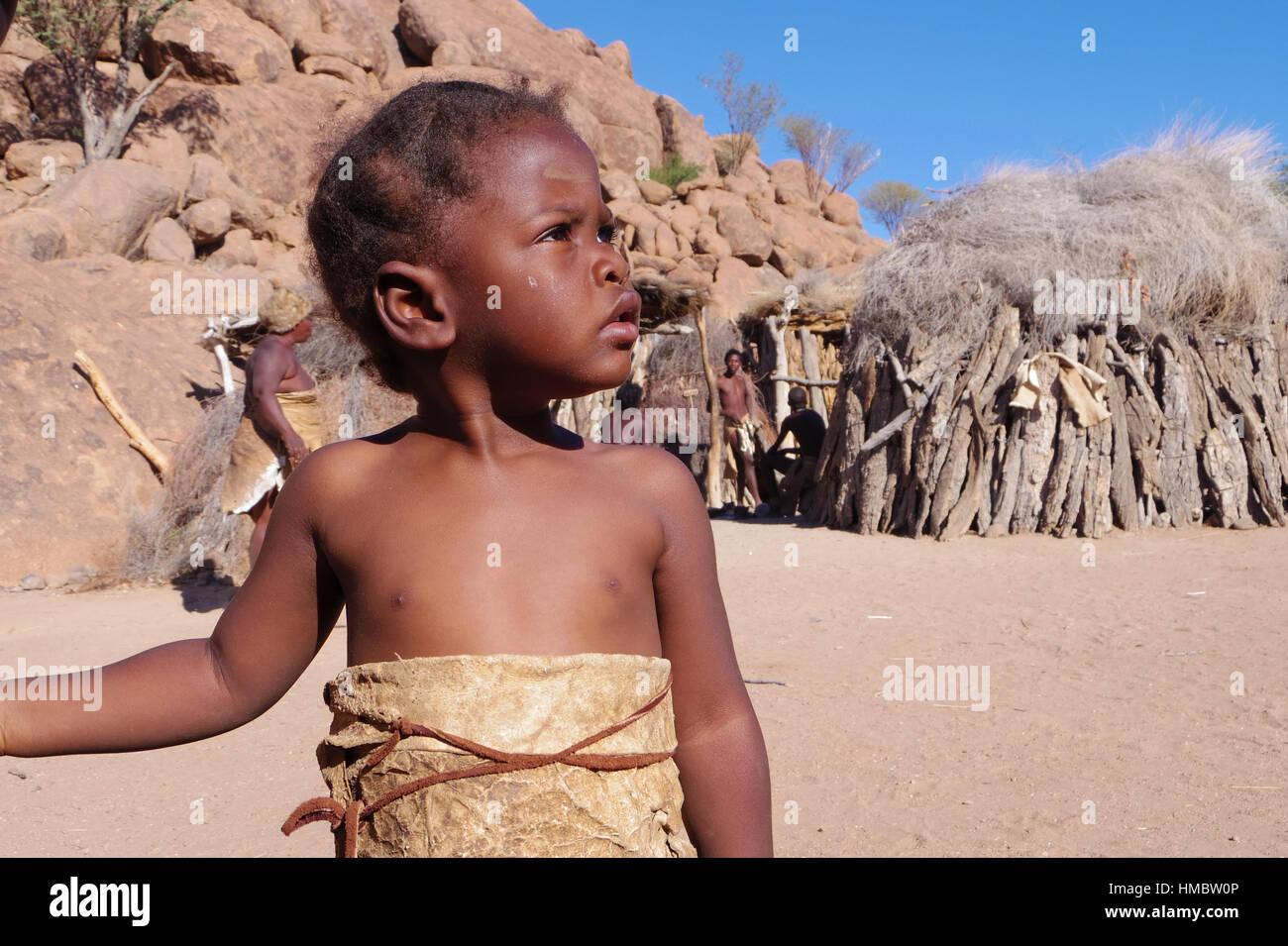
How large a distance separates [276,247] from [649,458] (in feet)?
71.6

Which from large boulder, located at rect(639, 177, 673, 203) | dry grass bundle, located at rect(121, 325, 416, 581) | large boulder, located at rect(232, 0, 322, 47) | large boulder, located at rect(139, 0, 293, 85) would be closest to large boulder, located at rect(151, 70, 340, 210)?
large boulder, located at rect(139, 0, 293, 85)

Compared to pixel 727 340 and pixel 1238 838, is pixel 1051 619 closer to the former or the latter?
pixel 1238 838

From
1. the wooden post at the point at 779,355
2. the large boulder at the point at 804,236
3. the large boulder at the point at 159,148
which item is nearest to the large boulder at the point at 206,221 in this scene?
the large boulder at the point at 159,148

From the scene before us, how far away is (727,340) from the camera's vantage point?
20.2 metres

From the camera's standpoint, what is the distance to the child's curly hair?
1266 millimetres

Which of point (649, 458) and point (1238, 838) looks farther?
point (1238, 838)

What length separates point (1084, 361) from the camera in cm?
960

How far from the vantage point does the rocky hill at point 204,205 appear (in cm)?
865

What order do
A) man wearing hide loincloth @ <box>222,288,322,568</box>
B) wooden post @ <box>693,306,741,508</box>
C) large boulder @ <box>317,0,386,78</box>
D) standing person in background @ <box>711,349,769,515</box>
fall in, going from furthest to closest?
large boulder @ <box>317,0,386,78</box>
standing person in background @ <box>711,349,769,515</box>
wooden post @ <box>693,306,741,508</box>
man wearing hide loincloth @ <box>222,288,322,568</box>

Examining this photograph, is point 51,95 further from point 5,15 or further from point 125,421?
point 5,15

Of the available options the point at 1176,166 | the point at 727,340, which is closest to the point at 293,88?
the point at 727,340

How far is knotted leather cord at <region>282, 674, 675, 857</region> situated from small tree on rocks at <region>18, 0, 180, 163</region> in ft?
77.9

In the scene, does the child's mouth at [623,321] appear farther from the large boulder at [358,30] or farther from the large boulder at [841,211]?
the large boulder at [841,211]

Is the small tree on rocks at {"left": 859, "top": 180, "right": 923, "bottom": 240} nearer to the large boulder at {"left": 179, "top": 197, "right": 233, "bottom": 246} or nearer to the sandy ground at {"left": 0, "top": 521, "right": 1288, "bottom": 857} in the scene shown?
the large boulder at {"left": 179, "top": 197, "right": 233, "bottom": 246}
